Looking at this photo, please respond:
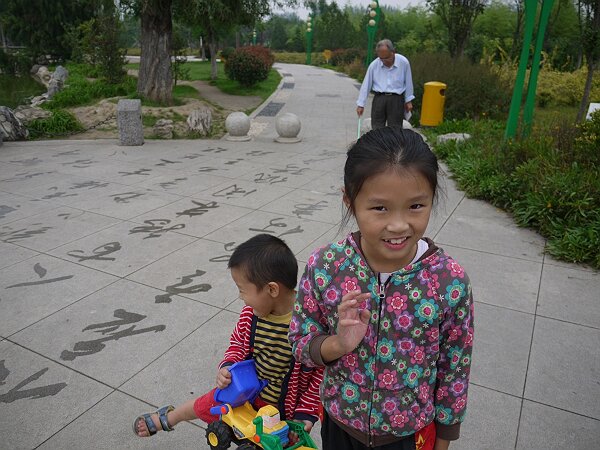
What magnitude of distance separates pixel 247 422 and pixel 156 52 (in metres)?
12.0

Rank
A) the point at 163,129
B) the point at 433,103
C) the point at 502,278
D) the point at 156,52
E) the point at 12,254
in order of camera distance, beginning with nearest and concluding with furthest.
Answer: the point at 502,278 < the point at 12,254 < the point at 163,129 < the point at 433,103 < the point at 156,52

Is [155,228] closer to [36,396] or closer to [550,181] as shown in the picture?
[36,396]

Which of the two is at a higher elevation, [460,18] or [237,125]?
[460,18]

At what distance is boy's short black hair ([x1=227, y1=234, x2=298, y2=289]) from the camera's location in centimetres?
174

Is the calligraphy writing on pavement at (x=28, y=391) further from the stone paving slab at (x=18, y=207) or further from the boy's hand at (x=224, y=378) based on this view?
the stone paving slab at (x=18, y=207)

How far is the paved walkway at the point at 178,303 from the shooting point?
2.52m

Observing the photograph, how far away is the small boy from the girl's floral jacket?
35 cm

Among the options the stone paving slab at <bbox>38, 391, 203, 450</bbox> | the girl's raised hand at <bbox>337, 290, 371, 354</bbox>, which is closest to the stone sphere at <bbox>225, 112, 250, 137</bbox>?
the stone paving slab at <bbox>38, 391, 203, 450</bbox>

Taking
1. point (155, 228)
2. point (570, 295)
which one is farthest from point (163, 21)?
point (570, 295)

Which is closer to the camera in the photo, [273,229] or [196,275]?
[196,275]

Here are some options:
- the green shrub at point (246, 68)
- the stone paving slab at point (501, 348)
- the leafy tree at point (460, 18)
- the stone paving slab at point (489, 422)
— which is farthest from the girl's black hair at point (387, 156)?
the green shrub at point (246, 68)

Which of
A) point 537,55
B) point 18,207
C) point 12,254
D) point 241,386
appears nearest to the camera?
point 241,386

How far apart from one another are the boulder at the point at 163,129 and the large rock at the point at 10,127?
2.68 m

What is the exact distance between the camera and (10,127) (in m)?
9.91
